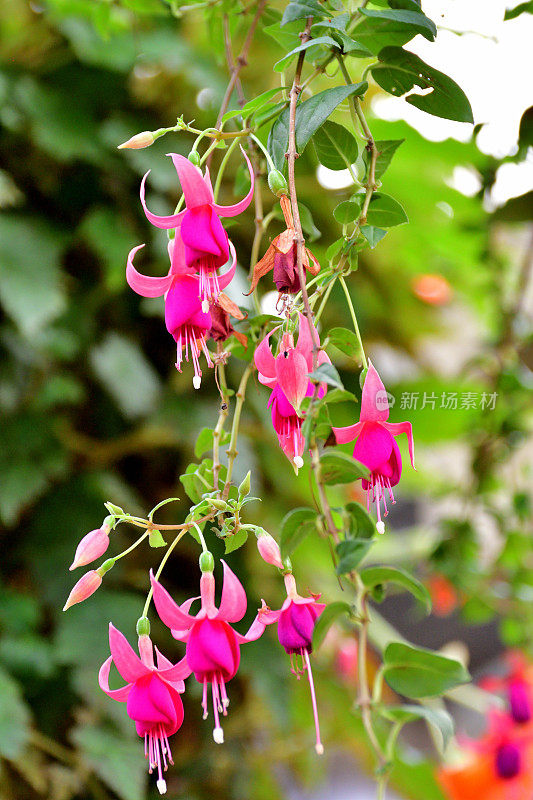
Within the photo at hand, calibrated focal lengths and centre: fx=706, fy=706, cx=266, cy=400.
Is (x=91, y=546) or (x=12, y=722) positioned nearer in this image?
(x=91, y=546)

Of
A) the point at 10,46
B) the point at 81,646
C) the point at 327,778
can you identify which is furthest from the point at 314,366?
the point at 327,778

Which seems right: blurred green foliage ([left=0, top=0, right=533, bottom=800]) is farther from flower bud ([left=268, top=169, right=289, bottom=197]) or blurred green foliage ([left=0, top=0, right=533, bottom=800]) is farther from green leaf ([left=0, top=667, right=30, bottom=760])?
flower bud ([left=268, top=169, right=289, bottom=197])

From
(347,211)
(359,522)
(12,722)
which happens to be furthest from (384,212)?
(12,722)

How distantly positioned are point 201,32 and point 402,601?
0.97 metres

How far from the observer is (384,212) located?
0.99ft

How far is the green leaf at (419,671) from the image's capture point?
1.10 feet

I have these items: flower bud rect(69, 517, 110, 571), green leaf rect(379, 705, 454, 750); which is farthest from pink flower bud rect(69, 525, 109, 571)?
green leaf rect(379, 705, 454, 750)

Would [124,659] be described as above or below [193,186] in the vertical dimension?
below

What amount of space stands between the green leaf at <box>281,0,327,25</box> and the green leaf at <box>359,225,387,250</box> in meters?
0.08

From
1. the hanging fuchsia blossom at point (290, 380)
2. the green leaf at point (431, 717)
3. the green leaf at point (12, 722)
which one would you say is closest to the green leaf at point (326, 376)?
the hanging fuchsia blossom at point (290, 380)

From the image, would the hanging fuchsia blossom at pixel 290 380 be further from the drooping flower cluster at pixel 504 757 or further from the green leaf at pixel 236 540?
the drooping flower cluster at pixel 504 757

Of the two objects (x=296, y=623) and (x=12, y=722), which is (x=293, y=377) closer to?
(x=296, y=623)

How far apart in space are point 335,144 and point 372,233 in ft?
0.16

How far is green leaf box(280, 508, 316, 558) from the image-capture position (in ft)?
0.91
